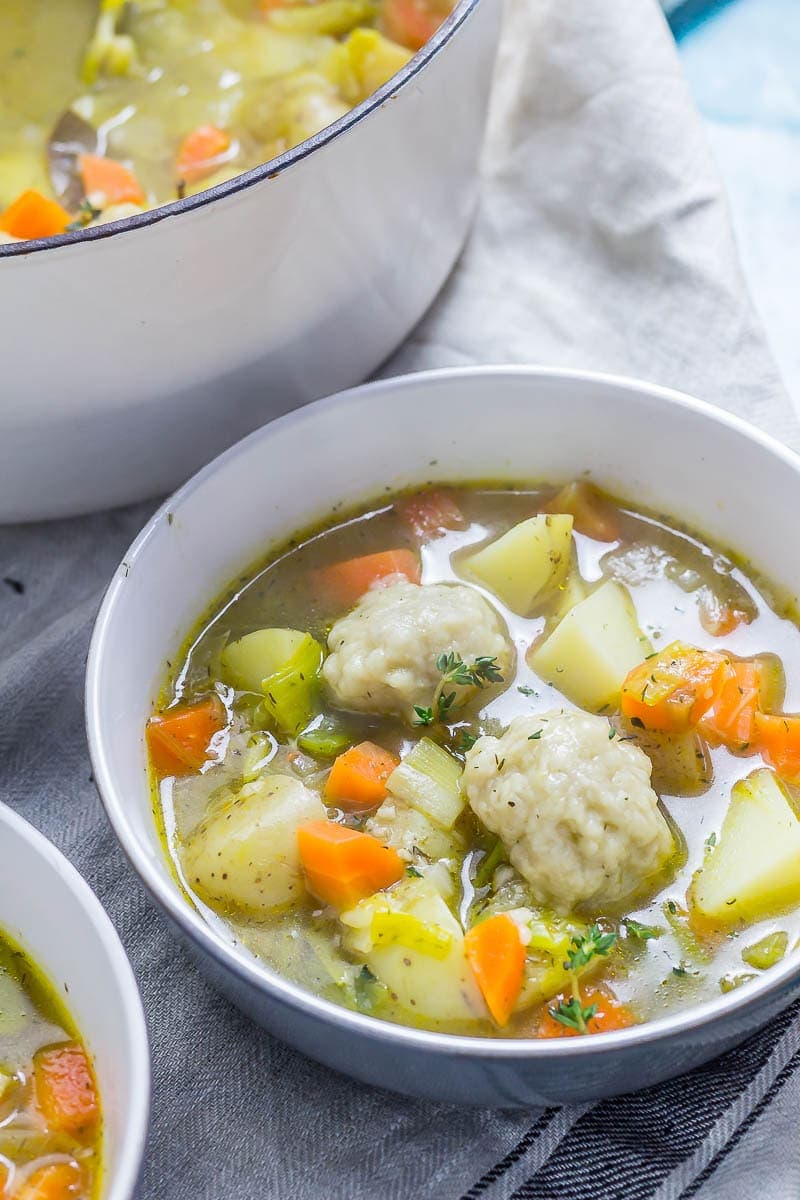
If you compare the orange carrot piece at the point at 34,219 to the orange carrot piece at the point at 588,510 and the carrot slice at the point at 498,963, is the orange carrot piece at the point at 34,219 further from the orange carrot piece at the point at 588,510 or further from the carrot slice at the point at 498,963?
the carrot slice at the point at 498,963

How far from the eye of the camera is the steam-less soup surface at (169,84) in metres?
3.28

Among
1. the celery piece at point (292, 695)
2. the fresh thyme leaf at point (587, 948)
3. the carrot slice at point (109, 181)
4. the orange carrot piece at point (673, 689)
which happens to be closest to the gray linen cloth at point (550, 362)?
the fresh thyme leaf at point (587, 948)

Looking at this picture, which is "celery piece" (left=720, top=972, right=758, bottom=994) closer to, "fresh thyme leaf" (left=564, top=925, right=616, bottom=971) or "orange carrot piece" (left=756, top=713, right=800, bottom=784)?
"fresh thyme leaf" (left=564, top=925, right=616, bottom=971)

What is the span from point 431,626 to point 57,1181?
41.1 inches

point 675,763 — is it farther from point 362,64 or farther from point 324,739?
point 362,64

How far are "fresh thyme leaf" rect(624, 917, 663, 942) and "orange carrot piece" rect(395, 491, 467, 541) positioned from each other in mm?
881

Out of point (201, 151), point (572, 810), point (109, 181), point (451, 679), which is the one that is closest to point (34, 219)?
point (109, 181)

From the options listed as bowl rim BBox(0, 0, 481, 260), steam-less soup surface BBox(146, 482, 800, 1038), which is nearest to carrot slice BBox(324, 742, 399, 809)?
steam-less soup surface BBox(146, 482, 800, 1038)

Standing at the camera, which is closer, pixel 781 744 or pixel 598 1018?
pixel 598 1018

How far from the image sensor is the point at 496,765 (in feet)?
7.53

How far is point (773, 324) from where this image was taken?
3.55m

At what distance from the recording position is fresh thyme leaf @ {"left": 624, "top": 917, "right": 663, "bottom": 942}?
2260 millimetres

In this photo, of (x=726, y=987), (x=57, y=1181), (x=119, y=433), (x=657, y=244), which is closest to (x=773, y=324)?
(x=657, y=244)

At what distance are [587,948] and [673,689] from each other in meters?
0.49
